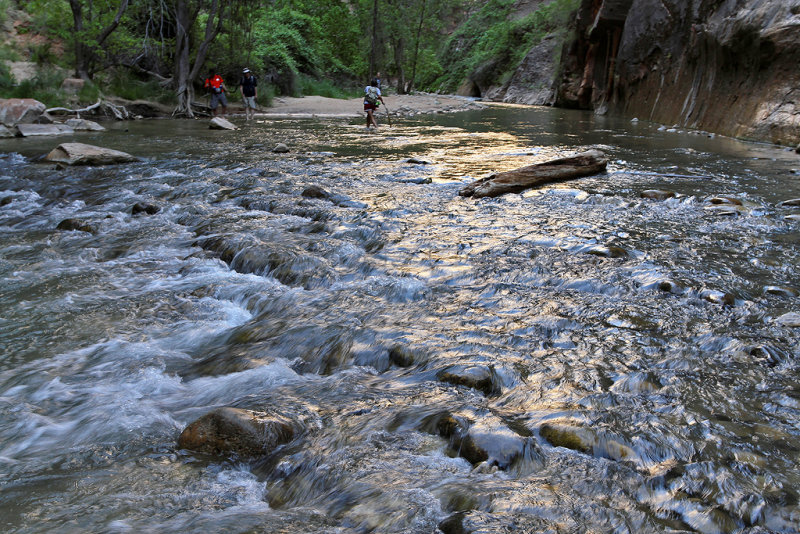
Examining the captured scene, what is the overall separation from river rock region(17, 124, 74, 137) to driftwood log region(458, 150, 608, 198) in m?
12.7

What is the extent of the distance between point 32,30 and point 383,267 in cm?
2714

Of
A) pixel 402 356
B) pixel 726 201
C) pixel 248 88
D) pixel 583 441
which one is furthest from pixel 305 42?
pixel 583 441

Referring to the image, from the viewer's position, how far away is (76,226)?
6605 millimetres

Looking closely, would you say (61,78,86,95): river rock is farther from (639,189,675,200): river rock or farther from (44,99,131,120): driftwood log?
(639,189,675,200): river rock

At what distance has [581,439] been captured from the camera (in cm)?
249

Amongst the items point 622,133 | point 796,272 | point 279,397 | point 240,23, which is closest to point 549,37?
point 240,23

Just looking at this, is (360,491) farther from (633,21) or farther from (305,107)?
(305,107)

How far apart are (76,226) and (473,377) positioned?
564 centimetres

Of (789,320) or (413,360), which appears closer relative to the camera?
(413,360)

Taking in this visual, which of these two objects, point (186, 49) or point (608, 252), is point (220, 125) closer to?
point (186, 49)

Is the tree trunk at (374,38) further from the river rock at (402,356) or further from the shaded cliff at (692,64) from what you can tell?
the river rock at (402,356)

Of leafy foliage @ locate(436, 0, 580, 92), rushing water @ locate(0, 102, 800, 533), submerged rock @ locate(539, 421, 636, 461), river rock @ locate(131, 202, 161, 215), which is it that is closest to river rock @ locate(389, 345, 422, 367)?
rushing water @ locate(0, 102, 800, 533)

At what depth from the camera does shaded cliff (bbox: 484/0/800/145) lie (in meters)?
10.1

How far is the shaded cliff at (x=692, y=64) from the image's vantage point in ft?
33.3
